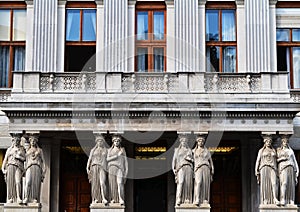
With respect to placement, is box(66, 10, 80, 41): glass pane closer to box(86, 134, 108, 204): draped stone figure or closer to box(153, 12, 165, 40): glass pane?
box(153, 12, 165, 40): glass pane

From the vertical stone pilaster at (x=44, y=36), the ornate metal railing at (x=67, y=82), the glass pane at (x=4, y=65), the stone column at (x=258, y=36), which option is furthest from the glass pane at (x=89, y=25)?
the stone column at (x=258, y=36)

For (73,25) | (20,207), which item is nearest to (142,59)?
(73,25)

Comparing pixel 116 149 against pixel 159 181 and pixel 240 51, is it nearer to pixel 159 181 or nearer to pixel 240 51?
pixel 159 181

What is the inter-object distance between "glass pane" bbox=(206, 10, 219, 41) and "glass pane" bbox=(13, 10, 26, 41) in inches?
334

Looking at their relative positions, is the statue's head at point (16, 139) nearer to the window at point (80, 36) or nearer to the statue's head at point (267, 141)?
the window at point (80, 36)

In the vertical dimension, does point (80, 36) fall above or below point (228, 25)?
below

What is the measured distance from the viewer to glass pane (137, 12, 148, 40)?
30.9 metres

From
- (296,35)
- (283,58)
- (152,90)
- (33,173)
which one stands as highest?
(296,35)

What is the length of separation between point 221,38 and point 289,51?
10.6 ft

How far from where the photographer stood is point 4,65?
31000 mm

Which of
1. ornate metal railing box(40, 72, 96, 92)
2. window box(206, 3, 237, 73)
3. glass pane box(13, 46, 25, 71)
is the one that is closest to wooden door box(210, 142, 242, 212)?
window box(206, 3, 237, 73)

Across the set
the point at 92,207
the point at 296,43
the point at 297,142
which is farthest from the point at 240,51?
the point at 92,207

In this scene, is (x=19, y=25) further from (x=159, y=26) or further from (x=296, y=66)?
(x=296, y=66)

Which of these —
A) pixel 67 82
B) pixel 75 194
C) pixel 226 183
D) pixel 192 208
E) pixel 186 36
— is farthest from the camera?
pixel 186 36
